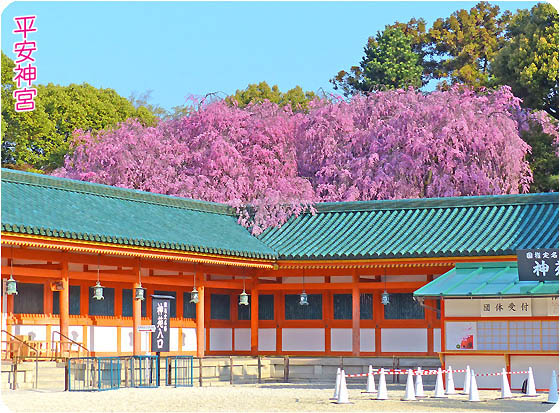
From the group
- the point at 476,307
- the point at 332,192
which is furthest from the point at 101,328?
the point at 332,192

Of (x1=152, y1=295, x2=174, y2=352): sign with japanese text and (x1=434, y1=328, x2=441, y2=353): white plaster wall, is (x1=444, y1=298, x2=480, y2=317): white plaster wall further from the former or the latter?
(x1=152, y1=295, x2=174, y2=352): sign with japanese text

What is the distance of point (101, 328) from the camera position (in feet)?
106

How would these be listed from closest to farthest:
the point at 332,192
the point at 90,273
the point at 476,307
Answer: the point at 476,307 < the point at 90,273 < the point at 332,192

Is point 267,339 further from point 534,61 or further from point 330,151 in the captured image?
point 534,61

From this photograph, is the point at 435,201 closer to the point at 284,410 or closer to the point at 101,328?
the point at 101,328

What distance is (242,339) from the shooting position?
121 feet

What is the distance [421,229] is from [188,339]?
7558mm

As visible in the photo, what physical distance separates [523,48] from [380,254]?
22.2m

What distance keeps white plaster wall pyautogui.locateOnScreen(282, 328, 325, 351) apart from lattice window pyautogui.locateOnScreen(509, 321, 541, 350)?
8384 mm

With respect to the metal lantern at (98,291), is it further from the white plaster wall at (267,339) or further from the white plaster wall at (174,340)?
the white plaster wall at (267,339)

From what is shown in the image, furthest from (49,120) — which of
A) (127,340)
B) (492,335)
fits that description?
(492,335)

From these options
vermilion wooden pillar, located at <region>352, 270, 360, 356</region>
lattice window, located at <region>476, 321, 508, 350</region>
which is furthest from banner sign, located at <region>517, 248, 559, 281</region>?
vermilion wooden pillar, located at <region>352, 270, 360, 356</region>

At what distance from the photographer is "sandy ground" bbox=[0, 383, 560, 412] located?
22.1 m

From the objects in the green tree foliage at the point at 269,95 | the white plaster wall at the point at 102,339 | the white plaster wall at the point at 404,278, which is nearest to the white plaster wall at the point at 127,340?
the white plaster wall at the point at 102,339
